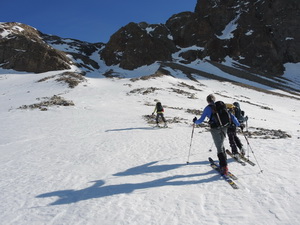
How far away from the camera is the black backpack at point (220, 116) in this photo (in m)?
6.74

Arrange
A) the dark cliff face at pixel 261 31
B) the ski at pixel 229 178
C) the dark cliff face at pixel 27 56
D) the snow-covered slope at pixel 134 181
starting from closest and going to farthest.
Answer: the snow-covered slope at pixel 134 181 → the ski at pixel 229 178 → the dark cliff face at pixel 27 56 → the dark cliff face at pixel 261 31

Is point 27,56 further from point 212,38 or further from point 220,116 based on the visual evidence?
point 212,38

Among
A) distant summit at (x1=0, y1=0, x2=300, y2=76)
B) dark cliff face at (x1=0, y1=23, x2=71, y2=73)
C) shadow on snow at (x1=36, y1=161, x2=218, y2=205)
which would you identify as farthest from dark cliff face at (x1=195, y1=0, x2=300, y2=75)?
shadow on snow at (x1=36, y1=161, x2=218, y2=205)

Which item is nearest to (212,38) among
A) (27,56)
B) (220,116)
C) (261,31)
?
(261,31)

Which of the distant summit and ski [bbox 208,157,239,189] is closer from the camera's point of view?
ski [bbox 208,157,239,189]

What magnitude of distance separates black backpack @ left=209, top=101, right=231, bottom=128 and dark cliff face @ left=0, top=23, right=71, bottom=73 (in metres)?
78.2

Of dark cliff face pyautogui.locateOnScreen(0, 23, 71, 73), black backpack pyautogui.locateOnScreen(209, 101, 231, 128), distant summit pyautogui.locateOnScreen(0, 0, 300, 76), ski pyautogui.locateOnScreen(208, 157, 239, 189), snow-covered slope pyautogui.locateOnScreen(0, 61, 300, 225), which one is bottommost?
snow-covered slope pyautogui.locateOnScreen(0, 61, 300, 225)

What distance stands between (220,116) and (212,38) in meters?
114

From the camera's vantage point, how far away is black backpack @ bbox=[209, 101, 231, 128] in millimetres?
6743

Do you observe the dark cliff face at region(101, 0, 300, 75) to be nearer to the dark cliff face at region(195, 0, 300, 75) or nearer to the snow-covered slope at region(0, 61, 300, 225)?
the dark cliff face at region(195, 0, 300, 75)

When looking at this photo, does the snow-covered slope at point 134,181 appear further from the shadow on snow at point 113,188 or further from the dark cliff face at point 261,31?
the dark cliff face at point 261,31

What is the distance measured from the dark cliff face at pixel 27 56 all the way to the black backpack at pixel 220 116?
78.2 m

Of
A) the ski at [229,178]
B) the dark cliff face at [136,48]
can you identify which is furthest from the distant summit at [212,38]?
the ski at [229,178]

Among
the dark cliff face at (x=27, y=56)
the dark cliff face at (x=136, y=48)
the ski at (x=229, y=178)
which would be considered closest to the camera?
the ski at (x=229, y=178)
